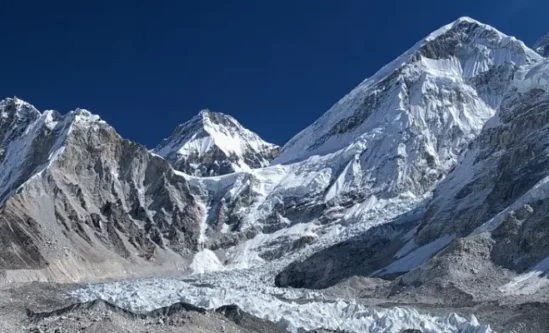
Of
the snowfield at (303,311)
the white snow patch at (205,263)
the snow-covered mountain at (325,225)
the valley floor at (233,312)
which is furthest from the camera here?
the white snow patch at (205,263)

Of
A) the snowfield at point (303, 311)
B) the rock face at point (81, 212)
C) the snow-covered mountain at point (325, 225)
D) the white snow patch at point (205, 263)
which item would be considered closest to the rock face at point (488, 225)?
the snow-covered mountain at point (325, 225)

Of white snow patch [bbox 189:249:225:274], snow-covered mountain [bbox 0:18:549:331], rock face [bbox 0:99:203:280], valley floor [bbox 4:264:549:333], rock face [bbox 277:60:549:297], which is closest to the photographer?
valley floor [bbox 4:264:549:333]

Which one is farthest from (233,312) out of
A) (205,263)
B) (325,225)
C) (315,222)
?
(315,222)

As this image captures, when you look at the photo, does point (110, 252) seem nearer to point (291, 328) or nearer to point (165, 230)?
point (165, 230)

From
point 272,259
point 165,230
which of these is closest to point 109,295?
point 272,259

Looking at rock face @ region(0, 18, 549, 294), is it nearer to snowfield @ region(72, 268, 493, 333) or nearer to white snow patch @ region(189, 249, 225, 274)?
white snow patch @ region(189, 249, 225, 274)

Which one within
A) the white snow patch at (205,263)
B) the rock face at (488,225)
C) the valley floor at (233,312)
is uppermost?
the white snow patch at (205,263)

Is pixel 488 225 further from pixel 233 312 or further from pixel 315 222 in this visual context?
pixel 315 222

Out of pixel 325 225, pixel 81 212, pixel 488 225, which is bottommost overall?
pixel 488 225

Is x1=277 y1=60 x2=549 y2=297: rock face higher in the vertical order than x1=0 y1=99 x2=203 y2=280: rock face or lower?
lower

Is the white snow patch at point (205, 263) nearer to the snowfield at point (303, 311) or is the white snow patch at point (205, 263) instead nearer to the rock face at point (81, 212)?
the rock face at point (81, 212)

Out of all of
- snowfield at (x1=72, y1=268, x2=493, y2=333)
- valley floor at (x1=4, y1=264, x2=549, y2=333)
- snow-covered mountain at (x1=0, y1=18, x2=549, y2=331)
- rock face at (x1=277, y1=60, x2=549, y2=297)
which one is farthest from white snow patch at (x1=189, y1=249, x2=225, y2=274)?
snowfield at (x1=72, y1=268, x2=493, y2=333)
